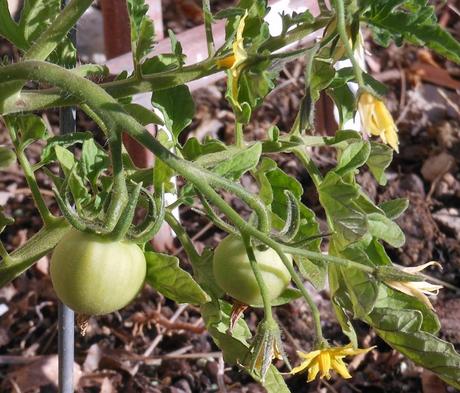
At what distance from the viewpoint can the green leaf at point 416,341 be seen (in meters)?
0.78

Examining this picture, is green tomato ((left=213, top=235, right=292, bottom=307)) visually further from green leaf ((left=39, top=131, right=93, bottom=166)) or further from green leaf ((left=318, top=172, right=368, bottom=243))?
green leaf ((left=39, top=131, right=93, bottom=166))

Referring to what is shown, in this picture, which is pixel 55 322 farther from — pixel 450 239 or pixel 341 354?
pixel 341 354

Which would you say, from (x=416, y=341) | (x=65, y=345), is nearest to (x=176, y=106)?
(x=416, y=341)

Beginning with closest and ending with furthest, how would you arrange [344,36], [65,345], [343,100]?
1. [344,36]
2. [343,100]
3. [65,345]

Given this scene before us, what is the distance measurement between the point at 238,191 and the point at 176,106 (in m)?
0.26

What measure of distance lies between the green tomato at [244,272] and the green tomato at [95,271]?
8cm

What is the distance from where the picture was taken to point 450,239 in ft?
6.88

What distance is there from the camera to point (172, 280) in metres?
0.82

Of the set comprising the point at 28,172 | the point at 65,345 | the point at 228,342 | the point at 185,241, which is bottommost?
the point at 65,345

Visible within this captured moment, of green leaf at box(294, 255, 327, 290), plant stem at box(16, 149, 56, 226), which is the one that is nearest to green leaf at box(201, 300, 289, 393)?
green leaf at box(294, 255, 327, 290)

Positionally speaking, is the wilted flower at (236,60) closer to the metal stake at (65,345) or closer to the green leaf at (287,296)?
the green leaf at (287,296)

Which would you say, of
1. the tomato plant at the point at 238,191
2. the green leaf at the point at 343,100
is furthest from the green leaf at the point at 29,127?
the green leaf at the point at 343,100

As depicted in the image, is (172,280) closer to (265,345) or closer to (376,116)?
(265,345)

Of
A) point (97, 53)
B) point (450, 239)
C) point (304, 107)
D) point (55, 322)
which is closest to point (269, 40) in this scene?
point (304, 107)
